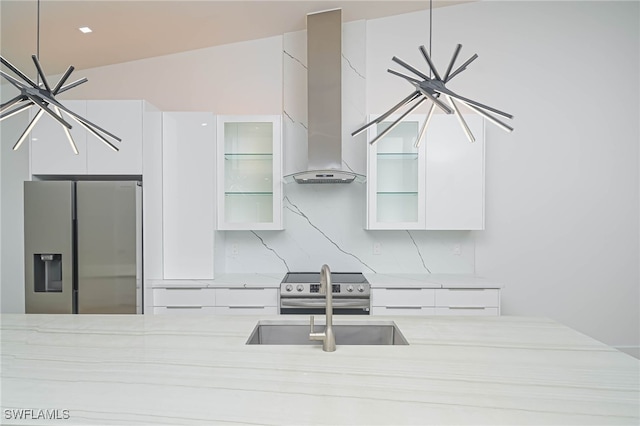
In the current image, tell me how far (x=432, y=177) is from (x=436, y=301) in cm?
99

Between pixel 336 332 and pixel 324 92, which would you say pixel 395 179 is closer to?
pixel 324 92

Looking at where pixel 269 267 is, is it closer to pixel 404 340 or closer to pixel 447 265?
pixel 447 265

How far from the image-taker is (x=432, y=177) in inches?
123

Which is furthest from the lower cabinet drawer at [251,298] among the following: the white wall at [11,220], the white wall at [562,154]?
the white wall at [11,220]

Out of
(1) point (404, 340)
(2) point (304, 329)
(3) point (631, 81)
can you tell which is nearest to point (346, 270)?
(2) point (304, 329)

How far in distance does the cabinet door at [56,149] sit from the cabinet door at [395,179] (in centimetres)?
224

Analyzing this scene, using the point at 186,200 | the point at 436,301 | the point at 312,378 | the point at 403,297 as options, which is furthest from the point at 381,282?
the point at 312,378

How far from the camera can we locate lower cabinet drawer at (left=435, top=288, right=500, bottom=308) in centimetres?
290

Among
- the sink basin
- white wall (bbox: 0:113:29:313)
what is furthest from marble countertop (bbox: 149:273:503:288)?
white wall (bbox: 0:113:29:313)

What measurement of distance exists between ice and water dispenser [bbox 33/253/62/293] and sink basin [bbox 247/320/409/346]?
1.87 meters

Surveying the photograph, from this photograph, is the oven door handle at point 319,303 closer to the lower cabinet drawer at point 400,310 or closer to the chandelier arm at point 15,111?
the lower cabinet drawer at point 400,310

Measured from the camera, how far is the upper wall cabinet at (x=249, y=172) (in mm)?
3195

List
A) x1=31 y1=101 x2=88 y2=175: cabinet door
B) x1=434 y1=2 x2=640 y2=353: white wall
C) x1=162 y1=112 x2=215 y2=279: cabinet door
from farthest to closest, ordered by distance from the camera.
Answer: x1=434 y1=2 x2=640 y2=353: white wall, x1=162 y1=112 x2=215 y2=279: cabinet door, x1=31 y1=101 x2=88 y2=175: cabinet door

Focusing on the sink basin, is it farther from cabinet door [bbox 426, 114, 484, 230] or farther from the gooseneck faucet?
cabinet door [bbox 426, 114, 484, 230]
